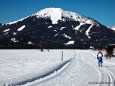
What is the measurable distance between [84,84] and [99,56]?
15.4m

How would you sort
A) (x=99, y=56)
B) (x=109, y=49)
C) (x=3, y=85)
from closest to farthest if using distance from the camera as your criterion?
(x=3, y=85)
(x=99, y=56)
(x=109, y=49)

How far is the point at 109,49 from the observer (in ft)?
177

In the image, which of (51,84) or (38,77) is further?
(38,77)

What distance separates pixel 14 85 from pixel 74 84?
3083mm

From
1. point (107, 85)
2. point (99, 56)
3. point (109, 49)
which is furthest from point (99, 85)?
point (109, 49)

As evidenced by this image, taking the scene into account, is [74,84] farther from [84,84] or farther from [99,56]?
[99,56]

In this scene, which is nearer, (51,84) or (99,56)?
(51,84)

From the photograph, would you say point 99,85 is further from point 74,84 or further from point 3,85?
point 3,85

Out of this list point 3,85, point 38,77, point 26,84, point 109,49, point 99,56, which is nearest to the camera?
point 3,85

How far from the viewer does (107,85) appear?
519 inches

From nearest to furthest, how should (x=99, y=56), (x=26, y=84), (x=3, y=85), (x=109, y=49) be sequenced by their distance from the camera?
1. (x=3, y=85)
2. (x=26, y=84)
3. (x=99, y=56)
4. (x=109, y=49)

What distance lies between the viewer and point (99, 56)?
2895 cm

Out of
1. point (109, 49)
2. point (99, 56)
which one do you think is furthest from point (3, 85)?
point (109, 49)

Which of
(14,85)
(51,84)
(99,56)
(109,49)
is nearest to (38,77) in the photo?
(51,84)
